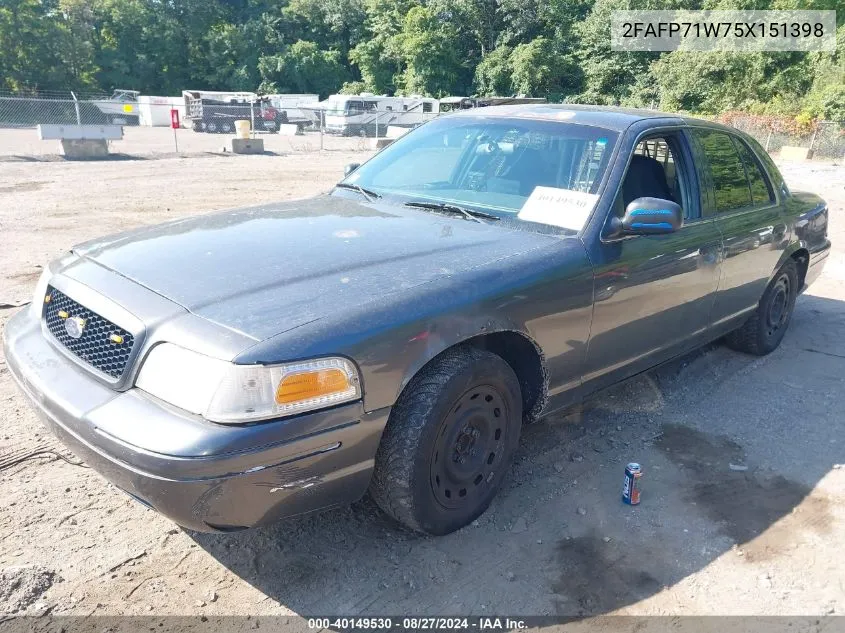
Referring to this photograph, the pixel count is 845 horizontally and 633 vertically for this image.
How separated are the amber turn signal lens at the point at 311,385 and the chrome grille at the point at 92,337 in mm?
604

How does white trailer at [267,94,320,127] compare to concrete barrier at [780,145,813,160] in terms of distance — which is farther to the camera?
white trailer at [267,94,320,127]

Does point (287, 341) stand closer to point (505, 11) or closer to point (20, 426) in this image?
point (20, 426)

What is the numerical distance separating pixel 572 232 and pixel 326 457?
1645mm

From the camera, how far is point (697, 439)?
385 cm

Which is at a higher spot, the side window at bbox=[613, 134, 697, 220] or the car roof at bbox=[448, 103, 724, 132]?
the car roof at bbox=[448, 103, 724, 132]

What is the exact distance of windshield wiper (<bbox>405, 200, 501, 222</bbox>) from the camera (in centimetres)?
331

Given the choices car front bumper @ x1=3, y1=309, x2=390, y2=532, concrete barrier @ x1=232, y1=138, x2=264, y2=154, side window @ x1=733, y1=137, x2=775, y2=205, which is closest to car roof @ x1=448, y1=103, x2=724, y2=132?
side window @ x1=733, y1=137, x2=775, y2=205

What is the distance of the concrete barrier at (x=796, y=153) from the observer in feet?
89.3

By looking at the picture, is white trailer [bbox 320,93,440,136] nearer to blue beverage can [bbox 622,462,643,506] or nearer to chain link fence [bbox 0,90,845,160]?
chain link fence [bbox 0,90,845,160]

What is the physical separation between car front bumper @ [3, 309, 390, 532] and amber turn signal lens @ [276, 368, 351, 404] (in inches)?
2.6

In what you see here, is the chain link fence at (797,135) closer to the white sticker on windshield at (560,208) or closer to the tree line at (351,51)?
the tree line at (351,51)

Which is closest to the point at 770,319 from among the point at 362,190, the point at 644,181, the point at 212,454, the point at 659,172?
the point at 659,172

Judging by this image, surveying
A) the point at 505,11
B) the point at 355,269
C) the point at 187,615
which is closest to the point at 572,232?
the point at 355,269

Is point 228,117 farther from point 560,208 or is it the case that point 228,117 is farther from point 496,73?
point 560,208
